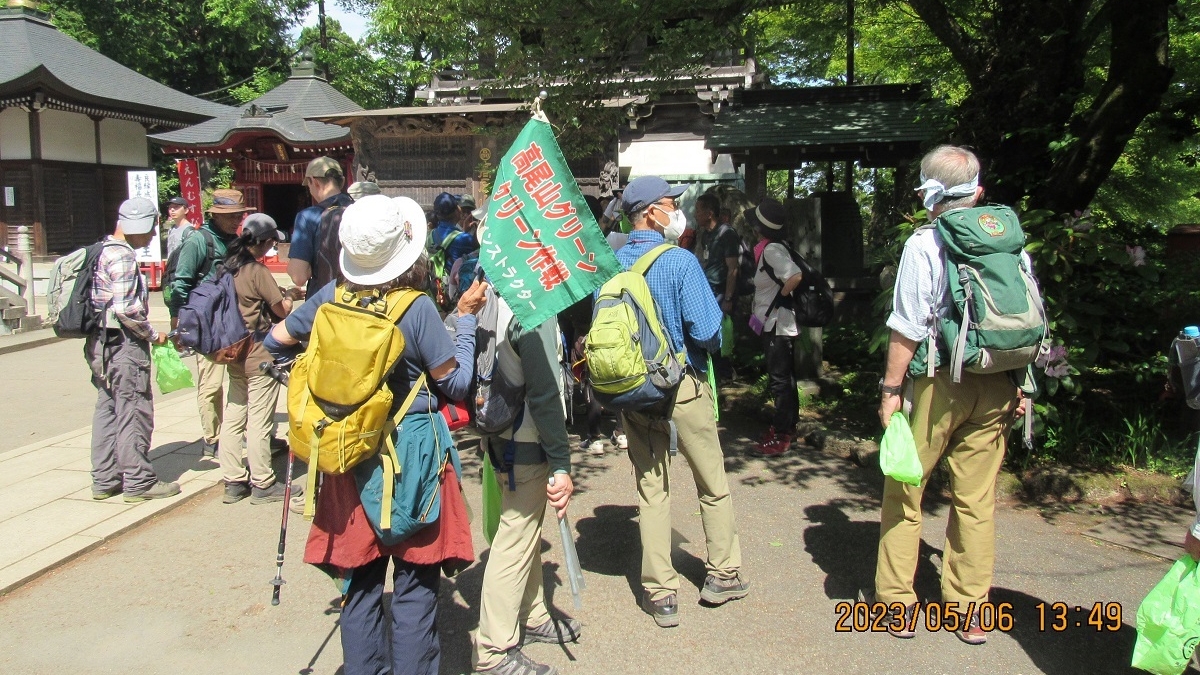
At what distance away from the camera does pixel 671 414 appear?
3.59m

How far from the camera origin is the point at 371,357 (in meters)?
2.45

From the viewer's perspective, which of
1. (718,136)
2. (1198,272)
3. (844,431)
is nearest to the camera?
(1198,272)

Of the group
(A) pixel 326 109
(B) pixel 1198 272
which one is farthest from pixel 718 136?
(A) pixel 326 109

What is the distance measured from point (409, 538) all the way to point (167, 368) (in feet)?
11.3

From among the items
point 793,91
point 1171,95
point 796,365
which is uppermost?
point 793,91

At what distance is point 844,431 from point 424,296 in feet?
14.3

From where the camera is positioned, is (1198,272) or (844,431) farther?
(844,431)

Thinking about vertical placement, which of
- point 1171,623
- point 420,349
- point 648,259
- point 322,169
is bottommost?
point 1171,623

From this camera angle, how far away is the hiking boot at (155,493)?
5141 millimetres

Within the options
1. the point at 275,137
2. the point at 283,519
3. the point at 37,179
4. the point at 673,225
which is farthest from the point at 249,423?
the point at 37,179

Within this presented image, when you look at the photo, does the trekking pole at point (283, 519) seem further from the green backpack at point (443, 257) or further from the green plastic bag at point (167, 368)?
the green plastic bag at point (167, 368)

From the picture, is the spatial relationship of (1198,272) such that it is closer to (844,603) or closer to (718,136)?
(844,603)

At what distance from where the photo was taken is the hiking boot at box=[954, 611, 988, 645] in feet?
11.2

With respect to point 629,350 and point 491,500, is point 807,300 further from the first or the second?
point 491,500
